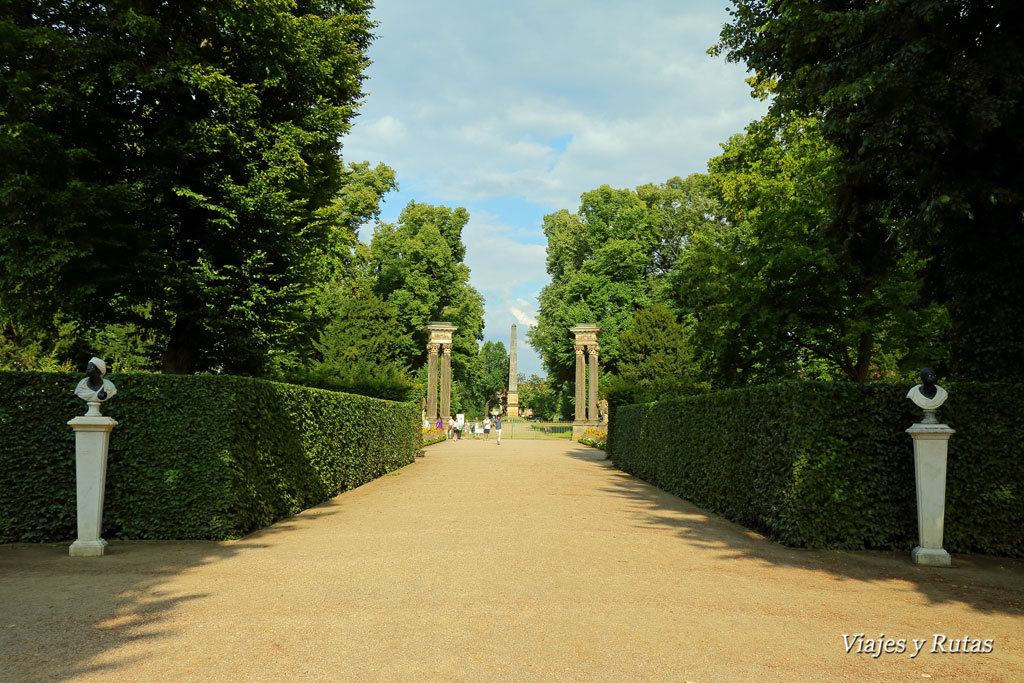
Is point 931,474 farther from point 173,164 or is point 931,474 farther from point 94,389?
point 173,164

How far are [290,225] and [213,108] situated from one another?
10.00 ft

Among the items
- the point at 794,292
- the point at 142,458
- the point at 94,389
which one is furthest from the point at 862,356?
the point at 94,389

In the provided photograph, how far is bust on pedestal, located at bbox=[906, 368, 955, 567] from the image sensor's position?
8.05 metres

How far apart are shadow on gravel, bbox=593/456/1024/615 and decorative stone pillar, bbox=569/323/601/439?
30.4m

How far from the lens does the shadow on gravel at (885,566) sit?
653 cm

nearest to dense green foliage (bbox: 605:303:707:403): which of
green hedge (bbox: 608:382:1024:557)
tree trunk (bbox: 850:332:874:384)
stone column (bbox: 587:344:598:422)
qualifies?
stone column (bbox: 587:344:598:422)

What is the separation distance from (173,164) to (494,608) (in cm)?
1284

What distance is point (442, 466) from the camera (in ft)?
72.3

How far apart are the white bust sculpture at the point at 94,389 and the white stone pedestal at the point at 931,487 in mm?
9539

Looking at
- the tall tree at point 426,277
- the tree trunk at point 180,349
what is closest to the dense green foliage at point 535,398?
the tall tree at point 426,277

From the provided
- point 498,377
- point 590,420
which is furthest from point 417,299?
point 498,377

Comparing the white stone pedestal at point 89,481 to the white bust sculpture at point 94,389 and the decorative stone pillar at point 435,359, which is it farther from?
the decorative stone pillar at point 435,359

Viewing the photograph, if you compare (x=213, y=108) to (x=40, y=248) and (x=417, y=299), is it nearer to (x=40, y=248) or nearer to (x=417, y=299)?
(x=40, y=248)

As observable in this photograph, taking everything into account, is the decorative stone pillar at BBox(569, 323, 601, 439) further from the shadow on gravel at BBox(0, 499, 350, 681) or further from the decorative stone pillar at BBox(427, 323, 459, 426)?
the shadow on gravel at BBox(0, 499, 350, 681)
